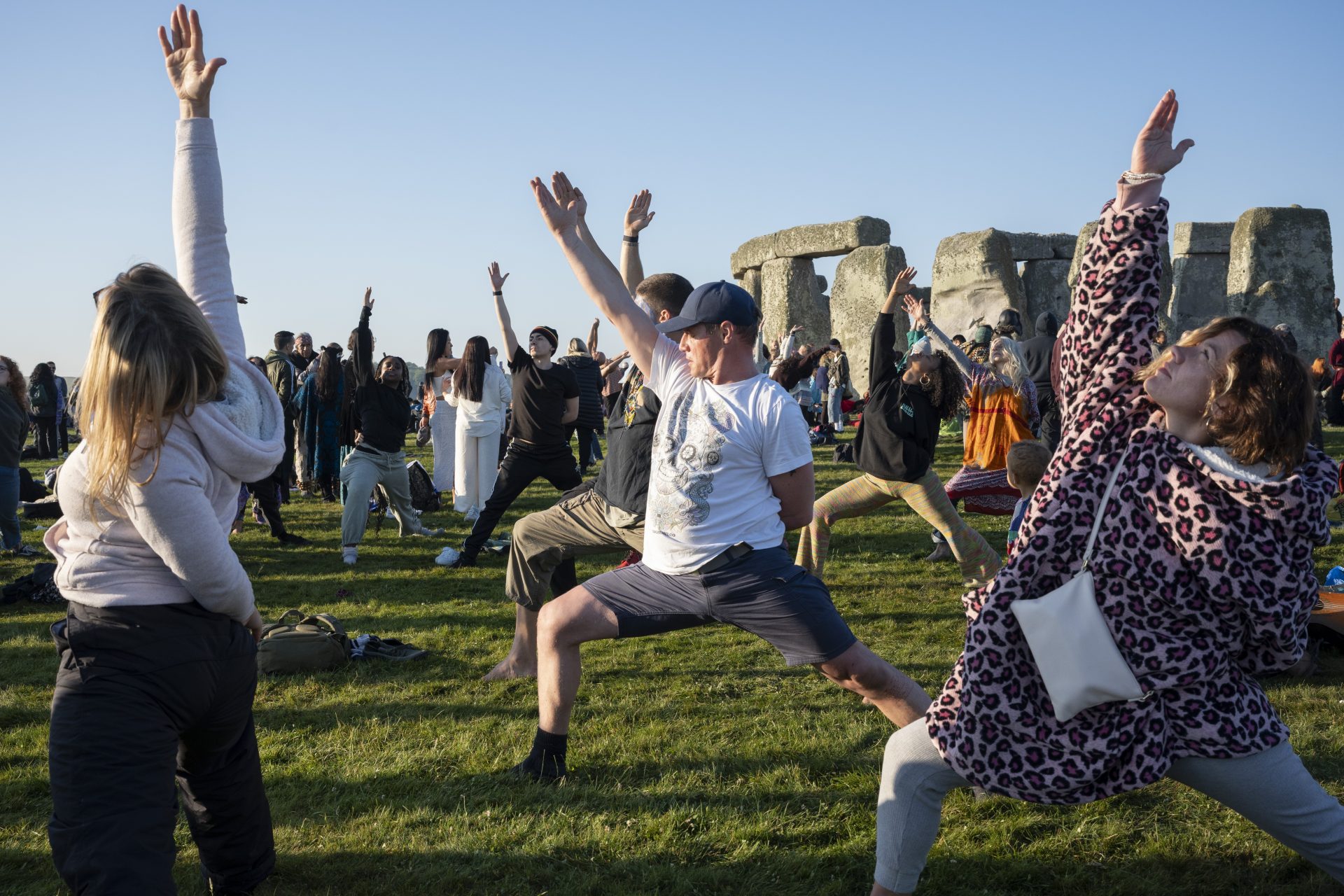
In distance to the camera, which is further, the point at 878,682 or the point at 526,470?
the point at 526,470

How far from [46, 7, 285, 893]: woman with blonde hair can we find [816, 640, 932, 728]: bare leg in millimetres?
1881

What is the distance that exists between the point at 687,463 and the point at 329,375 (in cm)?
931

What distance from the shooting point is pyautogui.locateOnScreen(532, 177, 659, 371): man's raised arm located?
3.90 m

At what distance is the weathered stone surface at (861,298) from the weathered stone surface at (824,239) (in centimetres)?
72

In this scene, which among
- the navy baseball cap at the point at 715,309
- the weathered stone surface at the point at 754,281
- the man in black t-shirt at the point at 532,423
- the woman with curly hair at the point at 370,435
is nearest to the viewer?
the navy baseball cap at the point at 715,309

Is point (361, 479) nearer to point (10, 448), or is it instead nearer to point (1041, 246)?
point (10, 448)

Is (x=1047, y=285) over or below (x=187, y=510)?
over

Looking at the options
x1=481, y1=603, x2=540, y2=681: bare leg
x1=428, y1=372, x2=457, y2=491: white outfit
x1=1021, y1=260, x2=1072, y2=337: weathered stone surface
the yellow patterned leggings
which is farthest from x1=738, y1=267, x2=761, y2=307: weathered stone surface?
x1=481, y1=603, x2=540, y2=681: bare leg

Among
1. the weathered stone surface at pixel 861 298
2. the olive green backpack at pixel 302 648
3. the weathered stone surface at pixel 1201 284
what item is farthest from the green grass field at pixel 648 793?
the weathered stone surface at pixel 1201 284

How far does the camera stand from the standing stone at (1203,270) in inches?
968

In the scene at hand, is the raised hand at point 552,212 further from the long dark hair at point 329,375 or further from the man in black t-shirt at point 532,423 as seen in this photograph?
the long dark hair at point 329,375

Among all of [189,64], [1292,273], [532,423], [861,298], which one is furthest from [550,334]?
[1292,273]

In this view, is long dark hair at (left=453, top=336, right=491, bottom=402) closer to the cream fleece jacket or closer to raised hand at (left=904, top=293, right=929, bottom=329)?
raised hand at (left=904, top=293, right=929, bottom=329)

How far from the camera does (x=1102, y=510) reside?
2.52 meters
